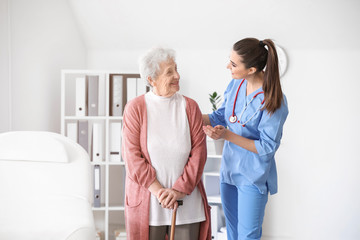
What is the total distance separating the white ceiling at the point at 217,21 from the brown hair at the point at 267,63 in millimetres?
1357

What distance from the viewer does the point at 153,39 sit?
3160 millimetres

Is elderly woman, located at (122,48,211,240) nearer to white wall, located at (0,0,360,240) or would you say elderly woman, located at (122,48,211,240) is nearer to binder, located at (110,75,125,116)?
binder, located at (110,75,125,116)

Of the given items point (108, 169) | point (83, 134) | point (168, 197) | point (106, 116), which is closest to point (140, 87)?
point (106, 116)

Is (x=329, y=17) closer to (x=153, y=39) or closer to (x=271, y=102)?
(x=153, y=39)

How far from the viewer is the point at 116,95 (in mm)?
2803

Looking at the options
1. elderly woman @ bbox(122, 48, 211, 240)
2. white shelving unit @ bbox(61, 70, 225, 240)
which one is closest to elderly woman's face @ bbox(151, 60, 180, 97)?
elderly woman @ bbox(122, 48, 211, 240)

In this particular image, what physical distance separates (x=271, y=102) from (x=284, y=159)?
1.59 m

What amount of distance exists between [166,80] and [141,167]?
363mm

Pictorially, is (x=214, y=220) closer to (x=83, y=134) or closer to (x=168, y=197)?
(x=83, y=134)

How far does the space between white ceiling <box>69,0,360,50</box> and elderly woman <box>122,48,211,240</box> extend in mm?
1548

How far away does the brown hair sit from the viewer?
5.29 ft

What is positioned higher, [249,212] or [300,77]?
[300,77]

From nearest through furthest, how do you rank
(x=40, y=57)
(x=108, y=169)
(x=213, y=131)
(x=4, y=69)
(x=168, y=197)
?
1. (x=168, y=197)
2. (x=213, y=131)
3. (x=4, y=69)
4. (x=40, y=57)
5. (x=108, y=169)

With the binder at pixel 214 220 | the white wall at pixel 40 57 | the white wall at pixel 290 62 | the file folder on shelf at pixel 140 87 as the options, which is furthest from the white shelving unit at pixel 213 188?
the white wall at pixel 40 57
